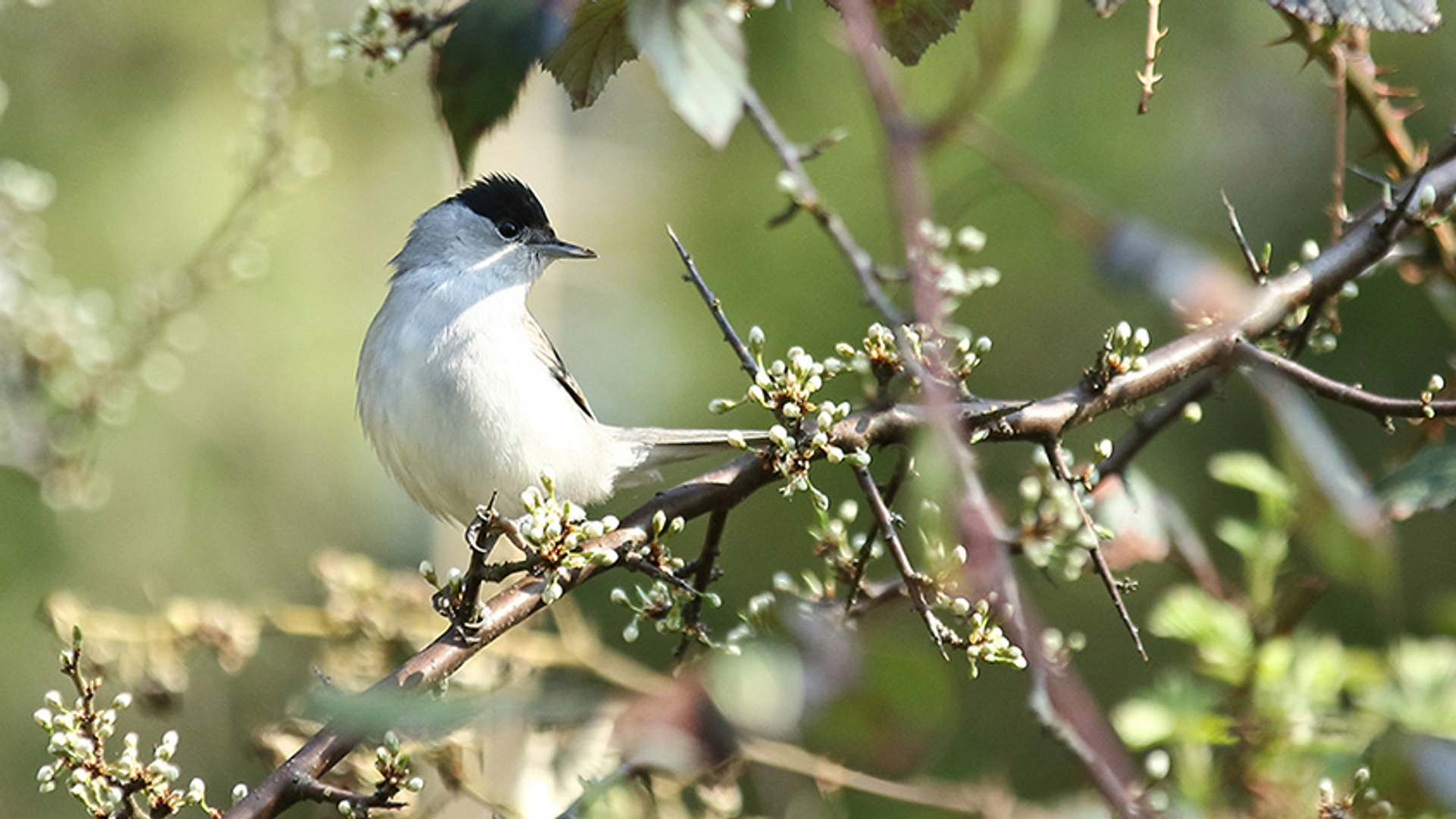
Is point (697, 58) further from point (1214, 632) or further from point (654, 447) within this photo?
point (654, 447)

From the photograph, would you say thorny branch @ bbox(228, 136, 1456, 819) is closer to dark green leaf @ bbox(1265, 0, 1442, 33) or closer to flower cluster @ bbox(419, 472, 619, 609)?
flower cluster @ bbox(419, 472, 619, 609)

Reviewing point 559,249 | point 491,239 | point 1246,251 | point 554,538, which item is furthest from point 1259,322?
point 491,239

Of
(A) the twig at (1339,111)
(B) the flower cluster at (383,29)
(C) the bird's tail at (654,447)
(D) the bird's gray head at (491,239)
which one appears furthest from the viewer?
(D) the bird's gray head at (491,239)

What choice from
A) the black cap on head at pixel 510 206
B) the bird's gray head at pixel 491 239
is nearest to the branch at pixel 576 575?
the bird's gray head at pixel 491 239

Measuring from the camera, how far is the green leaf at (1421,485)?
161 cm

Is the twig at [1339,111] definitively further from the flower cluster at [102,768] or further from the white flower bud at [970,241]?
the flower cluster at [102,768]

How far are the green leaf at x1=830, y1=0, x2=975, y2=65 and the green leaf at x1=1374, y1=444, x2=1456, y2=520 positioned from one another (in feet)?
2.79

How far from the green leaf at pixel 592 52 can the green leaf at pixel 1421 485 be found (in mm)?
1055

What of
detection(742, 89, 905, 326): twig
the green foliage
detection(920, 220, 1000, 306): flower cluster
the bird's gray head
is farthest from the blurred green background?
detection(742, 89, 905, 326): twig

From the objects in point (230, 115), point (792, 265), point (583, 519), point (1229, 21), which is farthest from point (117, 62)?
point (583, 519)

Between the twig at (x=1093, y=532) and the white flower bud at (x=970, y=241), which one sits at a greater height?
the white flower bud at (x=970, y=241)

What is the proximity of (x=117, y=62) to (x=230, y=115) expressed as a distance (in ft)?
2.75

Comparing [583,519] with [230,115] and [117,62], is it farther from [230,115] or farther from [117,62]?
[117,62]

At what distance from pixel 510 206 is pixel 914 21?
9.41ft
